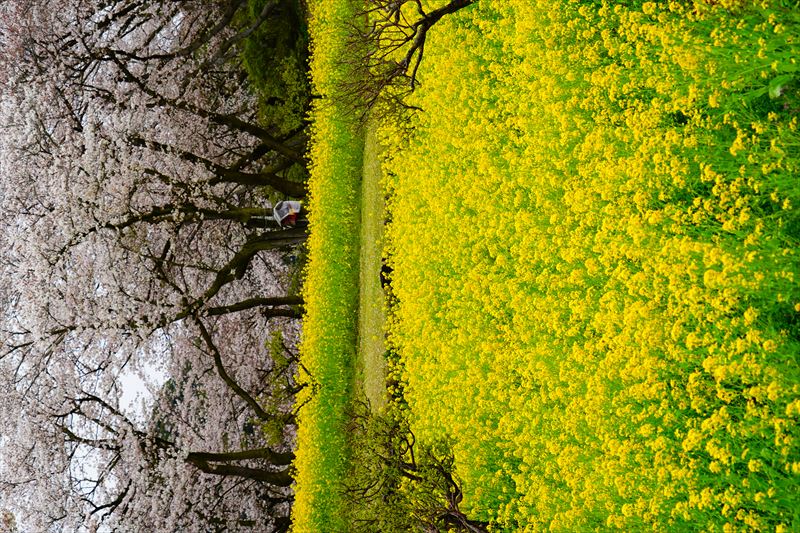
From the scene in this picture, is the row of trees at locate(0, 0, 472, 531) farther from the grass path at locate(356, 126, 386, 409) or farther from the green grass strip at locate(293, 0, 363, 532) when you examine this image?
the grass path at locate(356, 126, 386, 409)

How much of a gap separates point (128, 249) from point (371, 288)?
552cm

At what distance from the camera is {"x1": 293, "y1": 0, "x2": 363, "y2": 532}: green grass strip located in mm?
15805

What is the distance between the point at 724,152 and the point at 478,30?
542cm

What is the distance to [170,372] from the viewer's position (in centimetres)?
1870

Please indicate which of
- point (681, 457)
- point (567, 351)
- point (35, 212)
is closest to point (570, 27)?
point (567, 351)

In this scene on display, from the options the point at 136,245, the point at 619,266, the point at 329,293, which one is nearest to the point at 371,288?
the point at 329,293

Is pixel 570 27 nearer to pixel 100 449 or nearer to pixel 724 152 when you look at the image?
pixel 724 152

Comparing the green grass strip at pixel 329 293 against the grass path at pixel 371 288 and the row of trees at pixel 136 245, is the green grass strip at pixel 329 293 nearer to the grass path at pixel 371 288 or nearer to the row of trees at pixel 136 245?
the grass path at pixel 371 288

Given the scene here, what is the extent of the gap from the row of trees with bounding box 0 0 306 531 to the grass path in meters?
2.68

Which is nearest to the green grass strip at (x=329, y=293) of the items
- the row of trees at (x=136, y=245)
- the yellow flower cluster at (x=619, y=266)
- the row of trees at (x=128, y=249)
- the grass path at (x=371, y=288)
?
the grass path at (x=371, y=288)

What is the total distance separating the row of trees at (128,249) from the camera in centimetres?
1595

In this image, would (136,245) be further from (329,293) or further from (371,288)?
(371,288)

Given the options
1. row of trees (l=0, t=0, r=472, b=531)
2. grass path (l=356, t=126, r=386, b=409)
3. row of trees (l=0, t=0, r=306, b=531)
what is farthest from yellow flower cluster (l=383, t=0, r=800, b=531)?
row of trees (l=0, t=0, r=306, b=531)

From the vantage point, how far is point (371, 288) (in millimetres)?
15273
